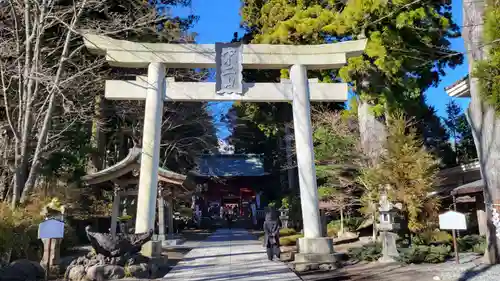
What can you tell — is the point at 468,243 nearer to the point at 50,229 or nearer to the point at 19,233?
the point at 50,229

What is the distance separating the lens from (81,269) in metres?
8.09

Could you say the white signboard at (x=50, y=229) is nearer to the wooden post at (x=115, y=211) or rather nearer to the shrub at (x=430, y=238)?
the wooden post at (x=115, y=211)

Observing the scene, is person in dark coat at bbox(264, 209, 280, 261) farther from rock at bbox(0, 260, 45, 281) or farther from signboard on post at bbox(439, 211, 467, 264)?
rock at bbox(0, 260, 45, 281)

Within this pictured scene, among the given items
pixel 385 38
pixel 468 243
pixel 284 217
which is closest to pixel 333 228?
pixel 284 217

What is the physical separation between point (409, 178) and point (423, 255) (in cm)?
216

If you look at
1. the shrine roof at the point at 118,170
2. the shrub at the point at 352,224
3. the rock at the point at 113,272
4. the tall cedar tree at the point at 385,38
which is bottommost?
the rock at the point at 113,272

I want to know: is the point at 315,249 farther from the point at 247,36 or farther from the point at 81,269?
the point at 247,36

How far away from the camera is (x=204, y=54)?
1080 centimetres

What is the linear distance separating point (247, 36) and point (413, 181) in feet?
52.1

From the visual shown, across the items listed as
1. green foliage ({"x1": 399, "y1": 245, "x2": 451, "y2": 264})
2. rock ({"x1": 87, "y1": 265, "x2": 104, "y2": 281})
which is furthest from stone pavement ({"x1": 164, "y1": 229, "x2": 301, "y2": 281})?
green foliage ({"x1": 399, "y1": 245, "x2": 451, "y2": 264})

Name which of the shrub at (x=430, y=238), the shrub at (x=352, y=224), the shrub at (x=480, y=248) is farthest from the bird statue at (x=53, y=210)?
the shrub at (x=352, y=224)

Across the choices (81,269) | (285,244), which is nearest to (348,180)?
(285,244)

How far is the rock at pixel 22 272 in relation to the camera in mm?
7637

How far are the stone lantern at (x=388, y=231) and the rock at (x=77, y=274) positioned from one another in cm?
685
